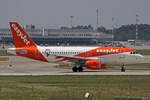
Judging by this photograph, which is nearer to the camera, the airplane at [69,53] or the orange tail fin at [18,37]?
Result: the airplane at [69,53]

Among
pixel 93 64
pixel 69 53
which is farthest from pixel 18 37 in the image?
pixel 93 64

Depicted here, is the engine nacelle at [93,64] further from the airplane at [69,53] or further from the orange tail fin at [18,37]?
the orange tail fin at [18,37]

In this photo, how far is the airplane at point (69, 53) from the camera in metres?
60.0

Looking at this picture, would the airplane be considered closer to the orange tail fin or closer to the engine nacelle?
the orange tail fin

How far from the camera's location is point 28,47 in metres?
60.9

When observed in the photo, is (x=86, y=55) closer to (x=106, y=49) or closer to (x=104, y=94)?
(x=106, y=49)

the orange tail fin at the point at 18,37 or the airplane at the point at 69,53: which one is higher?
the orange tail fin at the point at 18,37

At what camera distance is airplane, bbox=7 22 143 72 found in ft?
197

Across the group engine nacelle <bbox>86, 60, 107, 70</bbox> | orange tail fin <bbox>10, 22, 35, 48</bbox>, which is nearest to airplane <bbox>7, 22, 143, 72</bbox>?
orange tail fin <bbox>10, 22, 35, 48</bbox>

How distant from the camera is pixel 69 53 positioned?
200ft

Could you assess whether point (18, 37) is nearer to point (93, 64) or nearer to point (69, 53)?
point (69, 53)

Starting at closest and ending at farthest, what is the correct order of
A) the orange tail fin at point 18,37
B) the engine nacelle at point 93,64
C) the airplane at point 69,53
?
the engine nacelle at point 93,64, the airplane at point 69,53, the orange tail fin at point 18,37

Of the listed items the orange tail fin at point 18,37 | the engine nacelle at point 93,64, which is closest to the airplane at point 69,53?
the orange tail fin at point 18,37

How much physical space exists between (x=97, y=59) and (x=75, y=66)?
3.29 metres
